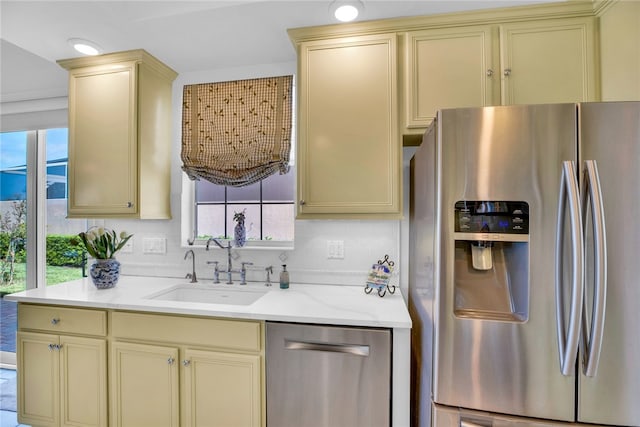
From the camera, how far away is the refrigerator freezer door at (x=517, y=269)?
947mm

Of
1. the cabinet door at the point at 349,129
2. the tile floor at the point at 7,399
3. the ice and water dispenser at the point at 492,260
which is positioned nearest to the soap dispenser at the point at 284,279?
the cabinet door at the point at 349,129

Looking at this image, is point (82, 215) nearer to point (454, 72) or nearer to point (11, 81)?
point (11, 81)

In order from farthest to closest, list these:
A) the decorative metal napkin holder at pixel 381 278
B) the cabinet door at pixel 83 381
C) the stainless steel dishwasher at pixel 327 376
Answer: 1. the decorative metal napkin holder at pixel 381 278
2. the cabinet door at pixel 83 381
3. the stainless steel dishwasher at pixel 327 376

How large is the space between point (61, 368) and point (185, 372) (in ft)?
2.56

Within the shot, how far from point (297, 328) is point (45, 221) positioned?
278 cm

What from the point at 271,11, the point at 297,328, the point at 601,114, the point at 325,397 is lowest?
the point at 325,397

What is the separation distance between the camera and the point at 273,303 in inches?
60.2

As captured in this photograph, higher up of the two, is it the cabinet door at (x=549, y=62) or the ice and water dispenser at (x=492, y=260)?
the cabinet door at (x=549, y=62)

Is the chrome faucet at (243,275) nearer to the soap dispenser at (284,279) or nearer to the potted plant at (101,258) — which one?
the soap dispenser at (284,279)

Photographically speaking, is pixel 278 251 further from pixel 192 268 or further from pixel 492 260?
pixel 492 260

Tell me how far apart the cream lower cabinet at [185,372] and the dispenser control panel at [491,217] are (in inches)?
40.2

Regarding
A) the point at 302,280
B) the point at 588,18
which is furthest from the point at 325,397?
the point at 588,18

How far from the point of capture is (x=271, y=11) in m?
1.50

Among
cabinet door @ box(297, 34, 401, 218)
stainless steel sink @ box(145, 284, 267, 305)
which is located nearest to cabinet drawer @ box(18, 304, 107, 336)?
stainless steel sink @ box(145, 284, 267, 305)
